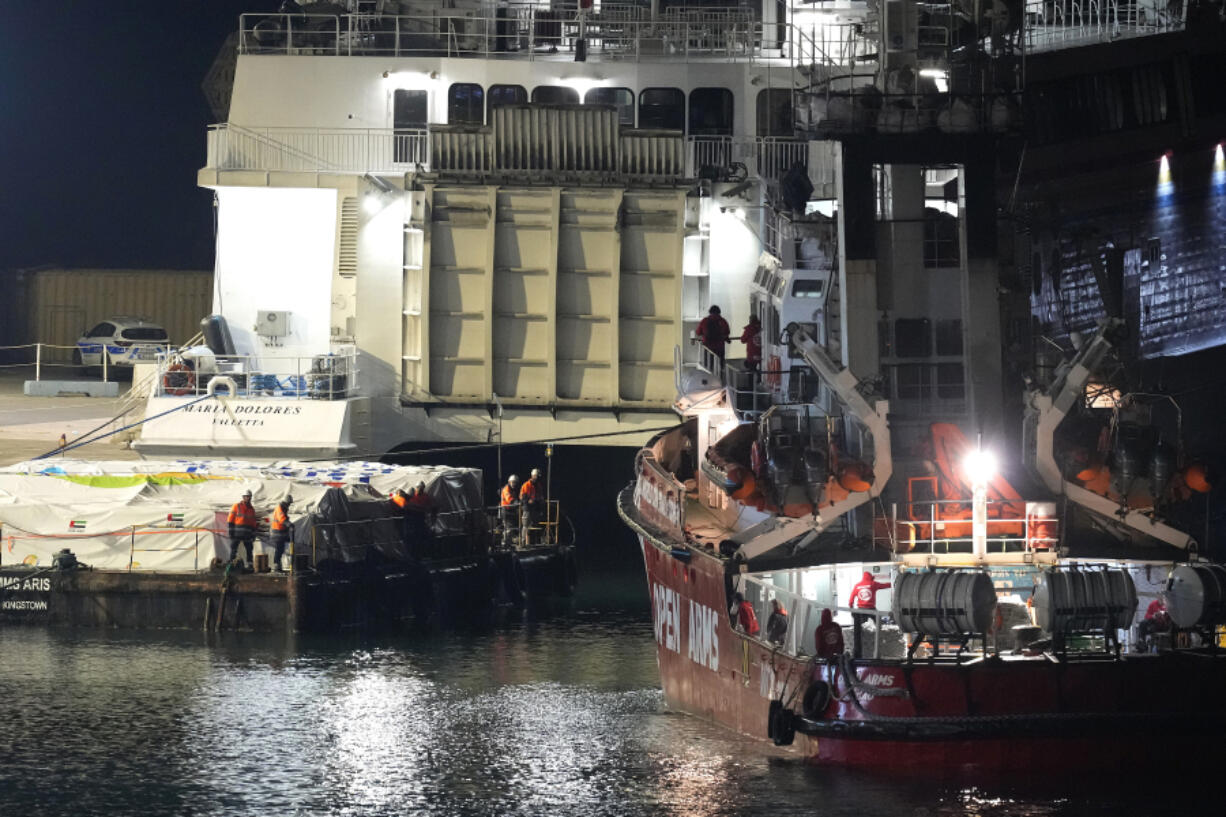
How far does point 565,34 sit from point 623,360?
7887mm

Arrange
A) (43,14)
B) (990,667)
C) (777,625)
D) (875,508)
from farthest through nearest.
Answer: (43,14), (875,508), (777,625), (990,667)

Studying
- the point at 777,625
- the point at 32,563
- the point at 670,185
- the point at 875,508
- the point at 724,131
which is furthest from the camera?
the point at 724,131

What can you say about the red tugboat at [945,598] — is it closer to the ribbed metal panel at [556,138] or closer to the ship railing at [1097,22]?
the ribbed metal panel at [556,138]

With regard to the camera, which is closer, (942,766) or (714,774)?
Result: (942,766)

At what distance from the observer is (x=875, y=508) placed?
21.7 m

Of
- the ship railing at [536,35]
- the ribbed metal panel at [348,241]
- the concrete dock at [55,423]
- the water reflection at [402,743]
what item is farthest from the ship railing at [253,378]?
the water reflection at [402,743]

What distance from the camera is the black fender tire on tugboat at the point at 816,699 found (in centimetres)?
1942

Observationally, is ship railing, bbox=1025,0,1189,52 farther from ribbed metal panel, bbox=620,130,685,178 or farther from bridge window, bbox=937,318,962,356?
bridge window, bbox=937,318,962,356

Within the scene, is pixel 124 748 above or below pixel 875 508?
below

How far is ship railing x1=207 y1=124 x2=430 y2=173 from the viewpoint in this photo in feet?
129

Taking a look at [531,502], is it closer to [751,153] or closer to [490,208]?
[490,208]

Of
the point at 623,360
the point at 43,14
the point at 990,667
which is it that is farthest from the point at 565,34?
the point at 43,14

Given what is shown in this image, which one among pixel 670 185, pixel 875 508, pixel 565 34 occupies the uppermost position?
pixel 565 34

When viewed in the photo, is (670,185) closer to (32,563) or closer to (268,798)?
(32,563)
